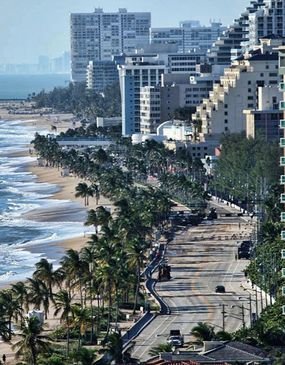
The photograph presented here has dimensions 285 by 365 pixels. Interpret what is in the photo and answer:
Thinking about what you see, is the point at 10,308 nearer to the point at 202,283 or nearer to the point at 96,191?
the point at 202,283

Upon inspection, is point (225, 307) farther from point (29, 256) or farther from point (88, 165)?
point (88, 165)

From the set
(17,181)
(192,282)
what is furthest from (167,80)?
(192,282)

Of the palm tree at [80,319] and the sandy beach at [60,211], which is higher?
the palm tree at [80,319]

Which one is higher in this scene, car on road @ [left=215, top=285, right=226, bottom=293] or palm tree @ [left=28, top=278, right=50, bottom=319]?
palm tree @ [left=28, top=278, right=50, bottom=319]

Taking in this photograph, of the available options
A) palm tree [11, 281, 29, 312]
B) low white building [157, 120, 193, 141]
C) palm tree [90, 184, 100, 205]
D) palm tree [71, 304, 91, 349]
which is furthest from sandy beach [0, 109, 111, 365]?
low white building [157, 120, 193, 141]

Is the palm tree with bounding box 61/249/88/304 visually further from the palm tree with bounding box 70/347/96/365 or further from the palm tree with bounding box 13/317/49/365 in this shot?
the palm tree with bounding box 70/347/96/365

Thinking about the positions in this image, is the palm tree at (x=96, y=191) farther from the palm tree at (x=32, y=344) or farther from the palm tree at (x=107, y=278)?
the palm tree at (x=32, y=344)

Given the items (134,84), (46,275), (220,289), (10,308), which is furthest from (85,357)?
(134,84)

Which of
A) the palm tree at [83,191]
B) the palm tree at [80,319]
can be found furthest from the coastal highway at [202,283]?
the palm tree at [83,191]
